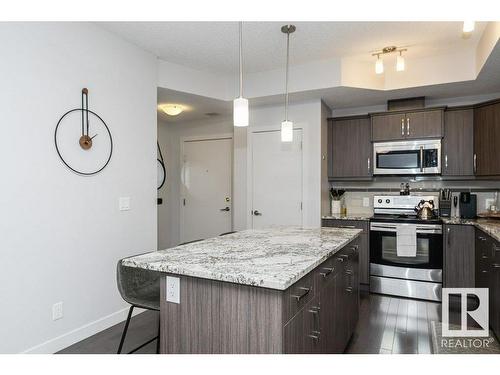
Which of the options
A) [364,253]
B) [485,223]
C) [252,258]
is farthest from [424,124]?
[252,258]

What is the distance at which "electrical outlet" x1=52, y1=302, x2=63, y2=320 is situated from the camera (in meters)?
2.44

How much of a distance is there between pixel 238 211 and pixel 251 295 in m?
3.19

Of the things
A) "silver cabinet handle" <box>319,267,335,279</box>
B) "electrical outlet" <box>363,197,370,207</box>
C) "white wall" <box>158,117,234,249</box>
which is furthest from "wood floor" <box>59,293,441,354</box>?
"white wall" <box>158,117,234,249</box>

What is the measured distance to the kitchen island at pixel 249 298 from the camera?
135cm

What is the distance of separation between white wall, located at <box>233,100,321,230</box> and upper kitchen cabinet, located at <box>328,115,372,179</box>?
0.43 meters

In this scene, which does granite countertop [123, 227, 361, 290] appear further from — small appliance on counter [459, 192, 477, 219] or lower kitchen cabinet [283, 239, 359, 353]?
small appliance on counter [459, 192, 477, 219]

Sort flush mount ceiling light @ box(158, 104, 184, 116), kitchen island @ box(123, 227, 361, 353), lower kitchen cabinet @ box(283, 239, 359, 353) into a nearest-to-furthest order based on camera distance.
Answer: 1. kitchen island @ box(123, 227, 361, 353)
2. lower kitchen cabinet @ box(283, 239, 359, 353)
3. flush mount ceiling light @ box(158, 104, 184, 116)

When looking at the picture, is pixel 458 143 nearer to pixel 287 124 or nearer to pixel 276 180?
pixel 276 180

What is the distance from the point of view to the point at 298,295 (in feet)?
4.85

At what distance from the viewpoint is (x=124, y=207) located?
10.0ft

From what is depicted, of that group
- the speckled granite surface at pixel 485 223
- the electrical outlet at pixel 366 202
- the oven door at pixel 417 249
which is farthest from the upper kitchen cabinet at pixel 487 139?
the electrical outlet at pixel 366 202

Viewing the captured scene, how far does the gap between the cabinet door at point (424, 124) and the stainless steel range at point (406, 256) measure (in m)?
0.80

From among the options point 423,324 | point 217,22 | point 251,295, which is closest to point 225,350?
point 251,295

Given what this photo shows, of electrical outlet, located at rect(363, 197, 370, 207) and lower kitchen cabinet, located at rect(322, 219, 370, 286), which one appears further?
electrical outlet, located at rect(363, 197, 370, 207)
